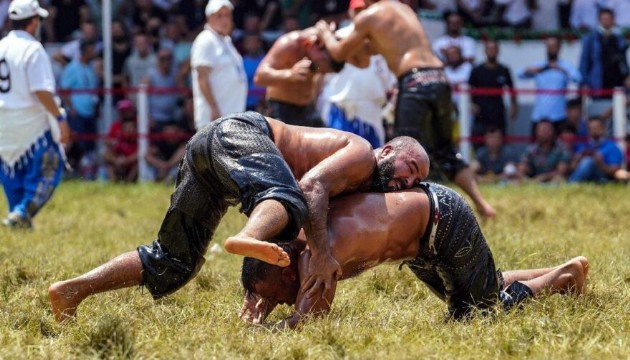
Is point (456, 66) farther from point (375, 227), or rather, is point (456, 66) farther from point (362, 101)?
point (375, 227)

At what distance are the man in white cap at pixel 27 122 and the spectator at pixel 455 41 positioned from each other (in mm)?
5535

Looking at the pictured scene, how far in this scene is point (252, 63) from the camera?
1227 centimetres

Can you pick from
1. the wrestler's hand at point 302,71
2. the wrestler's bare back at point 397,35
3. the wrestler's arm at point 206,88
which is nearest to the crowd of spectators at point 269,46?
the wrestler's arm at point 206,88

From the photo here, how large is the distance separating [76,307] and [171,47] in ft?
30.1

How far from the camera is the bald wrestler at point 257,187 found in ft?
12.6

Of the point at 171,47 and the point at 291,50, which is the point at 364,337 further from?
the point at 171,47

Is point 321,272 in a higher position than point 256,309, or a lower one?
higher

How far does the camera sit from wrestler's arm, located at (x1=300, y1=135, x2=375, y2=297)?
151 inches

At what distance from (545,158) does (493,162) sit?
0.52 metres

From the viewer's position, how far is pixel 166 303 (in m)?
4.60

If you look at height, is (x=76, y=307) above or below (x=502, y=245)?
above

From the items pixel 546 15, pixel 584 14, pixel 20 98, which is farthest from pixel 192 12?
pixel 20 98

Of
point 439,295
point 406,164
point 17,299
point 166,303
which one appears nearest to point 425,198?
point 406,164

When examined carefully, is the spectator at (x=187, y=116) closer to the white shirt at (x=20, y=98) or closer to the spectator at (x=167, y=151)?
the spectator at (x=167, y=151)
